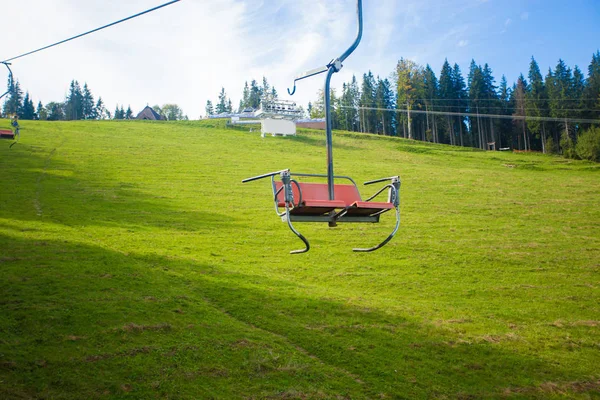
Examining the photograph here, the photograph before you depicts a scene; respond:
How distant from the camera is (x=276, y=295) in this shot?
15.3 metres

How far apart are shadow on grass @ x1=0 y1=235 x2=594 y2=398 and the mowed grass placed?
0.05 meters

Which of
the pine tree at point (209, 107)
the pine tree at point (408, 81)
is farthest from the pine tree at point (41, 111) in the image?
the pine tree at point (408, 81)

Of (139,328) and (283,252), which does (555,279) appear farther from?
(139,328)

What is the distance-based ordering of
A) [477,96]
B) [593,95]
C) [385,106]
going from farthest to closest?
[385,106] → [477,96] → [593,95]

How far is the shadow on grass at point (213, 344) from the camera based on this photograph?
9891 millimetres

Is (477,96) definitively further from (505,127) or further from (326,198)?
(326,198)

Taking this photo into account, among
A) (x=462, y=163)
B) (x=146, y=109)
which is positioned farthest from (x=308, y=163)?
(x=146, y=109)

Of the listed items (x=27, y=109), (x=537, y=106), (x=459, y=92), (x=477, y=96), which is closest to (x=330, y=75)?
(x=537, y=106)

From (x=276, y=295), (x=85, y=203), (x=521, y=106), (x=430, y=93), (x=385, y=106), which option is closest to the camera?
(x=276, y=295)

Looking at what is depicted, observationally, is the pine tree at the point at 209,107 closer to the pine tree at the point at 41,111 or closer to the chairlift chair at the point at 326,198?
the pine tree at the point at 41,111

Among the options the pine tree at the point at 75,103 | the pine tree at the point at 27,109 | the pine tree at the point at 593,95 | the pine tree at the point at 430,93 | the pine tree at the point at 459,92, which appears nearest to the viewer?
the pine tree at the point at 593,95

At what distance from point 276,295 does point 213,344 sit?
3.96m

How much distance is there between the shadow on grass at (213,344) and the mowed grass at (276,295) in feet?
0.16

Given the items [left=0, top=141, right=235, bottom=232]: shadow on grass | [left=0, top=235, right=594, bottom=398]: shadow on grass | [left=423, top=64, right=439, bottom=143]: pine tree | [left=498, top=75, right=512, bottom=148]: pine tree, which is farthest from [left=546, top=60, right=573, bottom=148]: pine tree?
[left=0, top=235, right=594, bottom=398]: shadow on grass
